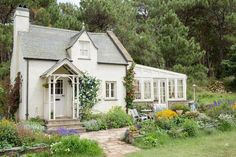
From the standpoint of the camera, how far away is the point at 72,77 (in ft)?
56.5

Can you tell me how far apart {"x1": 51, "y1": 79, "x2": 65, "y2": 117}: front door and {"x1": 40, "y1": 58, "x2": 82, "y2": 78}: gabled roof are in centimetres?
126

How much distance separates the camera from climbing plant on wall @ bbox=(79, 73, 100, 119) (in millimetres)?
17984

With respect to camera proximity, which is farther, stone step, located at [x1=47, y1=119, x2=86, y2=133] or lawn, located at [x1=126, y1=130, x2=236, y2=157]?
stone step, located at [x1=47, y1=119, x2=86, y2=133]

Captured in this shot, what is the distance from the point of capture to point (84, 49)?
18859 millimetres

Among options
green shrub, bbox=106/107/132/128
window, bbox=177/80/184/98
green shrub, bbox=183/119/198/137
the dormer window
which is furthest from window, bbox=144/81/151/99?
green shrub, bbox=183/119/198/137

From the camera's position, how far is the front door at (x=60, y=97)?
17594mm

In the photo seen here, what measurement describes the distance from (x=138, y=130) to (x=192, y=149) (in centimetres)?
294

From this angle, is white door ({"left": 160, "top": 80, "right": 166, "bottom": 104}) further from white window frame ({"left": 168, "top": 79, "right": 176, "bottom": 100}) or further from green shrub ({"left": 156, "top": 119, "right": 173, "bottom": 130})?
green shrub ({"left": 156, "top": 119, "right": 173, "bottom": 130})

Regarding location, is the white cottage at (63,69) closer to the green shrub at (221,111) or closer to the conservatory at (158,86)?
the conservatory at (158,86)

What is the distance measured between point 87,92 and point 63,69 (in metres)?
2.19

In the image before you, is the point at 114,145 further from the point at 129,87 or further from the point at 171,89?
the point at 171,89

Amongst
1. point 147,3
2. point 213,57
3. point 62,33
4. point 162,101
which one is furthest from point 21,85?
point 213,57

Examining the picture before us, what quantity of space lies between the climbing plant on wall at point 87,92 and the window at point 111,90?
50.5 inches

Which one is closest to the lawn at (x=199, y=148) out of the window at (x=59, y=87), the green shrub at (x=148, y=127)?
the green shrub at (x=148, y=127)
